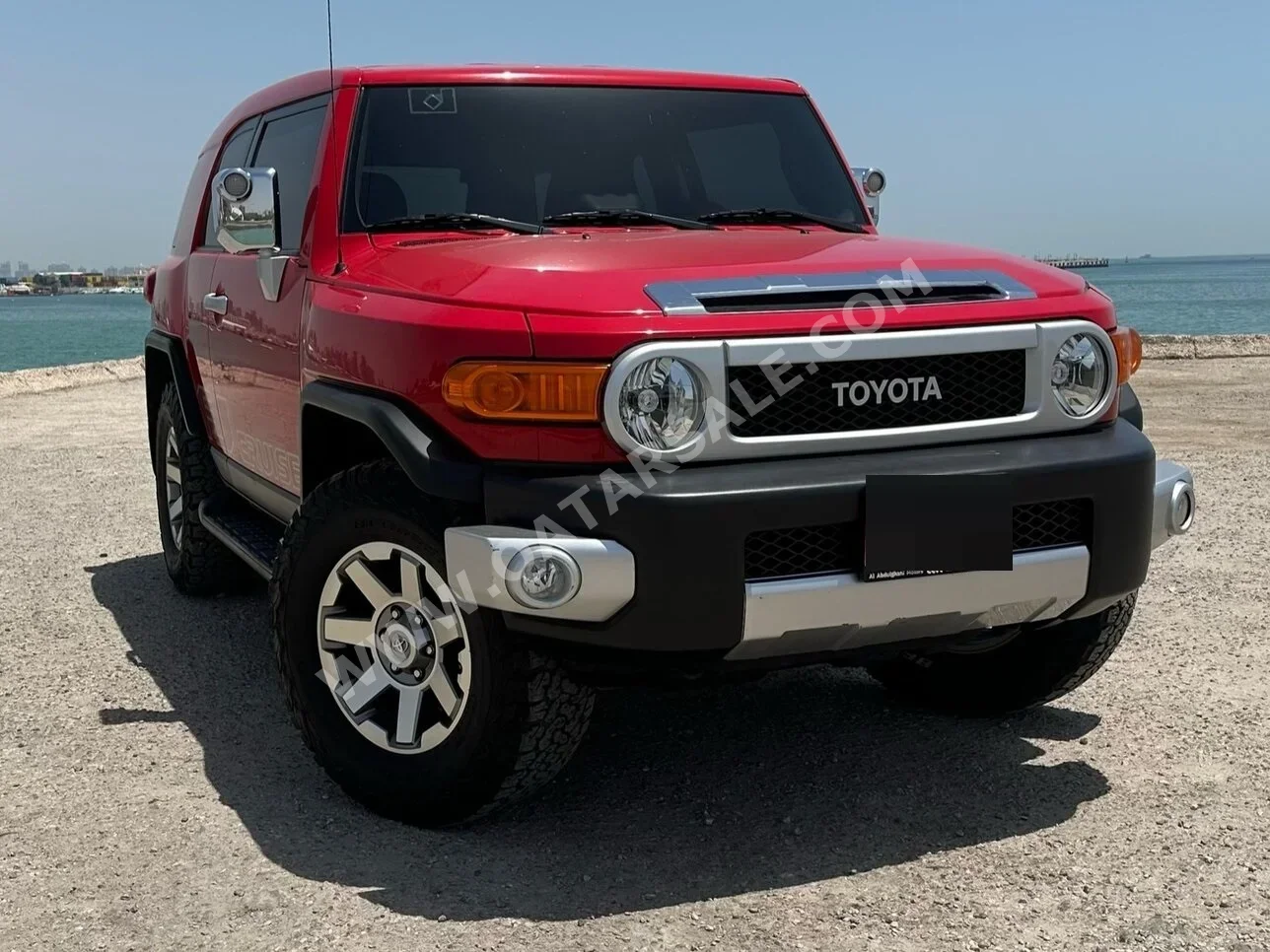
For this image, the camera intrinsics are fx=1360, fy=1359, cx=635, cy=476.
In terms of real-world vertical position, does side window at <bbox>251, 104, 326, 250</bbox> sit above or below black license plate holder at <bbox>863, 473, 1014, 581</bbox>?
above

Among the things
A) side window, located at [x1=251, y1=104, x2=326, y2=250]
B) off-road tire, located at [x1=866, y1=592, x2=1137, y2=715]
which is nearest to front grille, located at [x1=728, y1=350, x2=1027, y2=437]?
off-road tire, located at [x1=866, y1=592, x2=1137, y2=715]

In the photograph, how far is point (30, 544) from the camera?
729 cm

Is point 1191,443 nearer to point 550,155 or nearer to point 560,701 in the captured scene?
point 550,155

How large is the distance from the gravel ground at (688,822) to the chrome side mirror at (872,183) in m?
1.68

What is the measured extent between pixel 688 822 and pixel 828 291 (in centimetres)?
140

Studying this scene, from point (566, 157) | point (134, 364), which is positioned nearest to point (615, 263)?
point (566, 157)

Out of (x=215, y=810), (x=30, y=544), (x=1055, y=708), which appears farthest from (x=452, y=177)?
(x=30, y=544)

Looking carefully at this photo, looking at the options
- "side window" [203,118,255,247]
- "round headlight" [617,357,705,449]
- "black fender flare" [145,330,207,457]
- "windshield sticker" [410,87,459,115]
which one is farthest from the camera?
"black fender flare" [145,330,207,457]

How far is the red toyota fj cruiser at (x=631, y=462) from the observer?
9.49 ft

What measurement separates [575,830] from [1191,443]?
8.67m

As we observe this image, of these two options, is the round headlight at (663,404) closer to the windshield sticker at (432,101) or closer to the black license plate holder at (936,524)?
the black license plate holder at (936,524)

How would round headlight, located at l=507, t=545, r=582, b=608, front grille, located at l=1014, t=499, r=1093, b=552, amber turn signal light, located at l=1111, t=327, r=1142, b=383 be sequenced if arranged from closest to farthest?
round headlight, located at l=507, t=545, r=582, b=608 < front grille, located at l=1014, t=499, r=1093, b=552 < amber turn signal light, located at l=1111, t=327, r=1142, b=383

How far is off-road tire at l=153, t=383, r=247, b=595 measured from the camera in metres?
5.60

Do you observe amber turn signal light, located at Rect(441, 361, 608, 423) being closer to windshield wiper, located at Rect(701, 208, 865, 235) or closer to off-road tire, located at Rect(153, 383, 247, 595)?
windshield wiper, located at Rect(701, 208, 865, 235)
